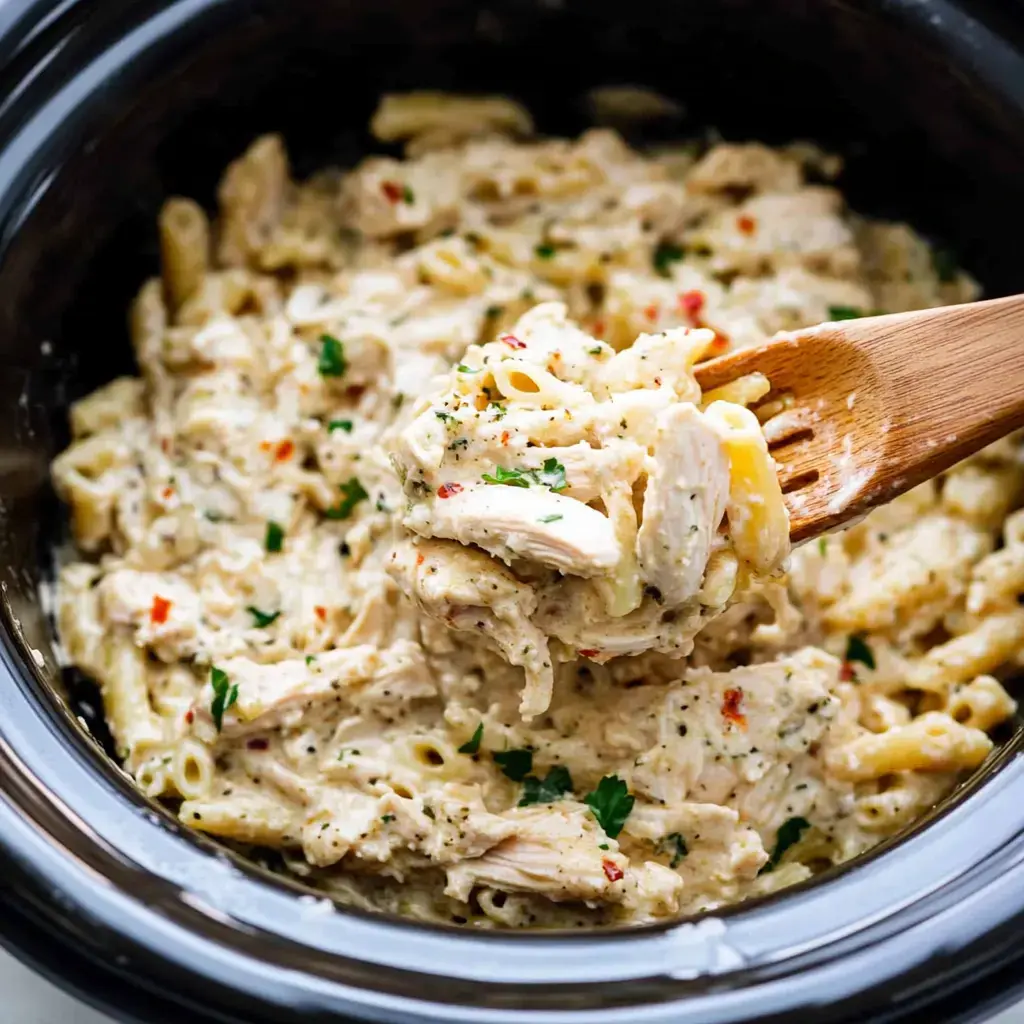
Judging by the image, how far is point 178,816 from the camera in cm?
232

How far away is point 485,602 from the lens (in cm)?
212

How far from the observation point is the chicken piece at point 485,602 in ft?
6.95

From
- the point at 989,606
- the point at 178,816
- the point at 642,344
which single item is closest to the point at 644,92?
the point at 642,344

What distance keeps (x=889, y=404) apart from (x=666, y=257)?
88 centimetres

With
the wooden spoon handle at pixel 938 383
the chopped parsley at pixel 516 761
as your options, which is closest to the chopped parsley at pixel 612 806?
the chopped parsley at pixel 516 761

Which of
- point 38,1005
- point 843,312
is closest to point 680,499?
point 843,312

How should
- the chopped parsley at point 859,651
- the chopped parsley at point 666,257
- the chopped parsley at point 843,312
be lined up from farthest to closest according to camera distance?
the chopped parsley at point 666,257 → the chopped parsley at point 843,312 → the chopped parsley at point 859,651

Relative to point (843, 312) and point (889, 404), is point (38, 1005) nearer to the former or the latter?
point (889, 404)

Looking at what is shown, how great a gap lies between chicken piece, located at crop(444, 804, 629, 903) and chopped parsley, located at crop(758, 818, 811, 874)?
329mm

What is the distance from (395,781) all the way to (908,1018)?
92 cm

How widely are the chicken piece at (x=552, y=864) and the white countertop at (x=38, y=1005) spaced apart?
2.39 feet

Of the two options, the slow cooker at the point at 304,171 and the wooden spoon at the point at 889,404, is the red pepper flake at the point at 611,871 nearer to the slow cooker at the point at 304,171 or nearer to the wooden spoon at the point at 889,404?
the slow cooker at the point at 304,171

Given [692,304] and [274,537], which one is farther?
[692,304]

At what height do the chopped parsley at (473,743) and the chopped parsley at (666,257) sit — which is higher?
the chopped parsley at (666,257)
